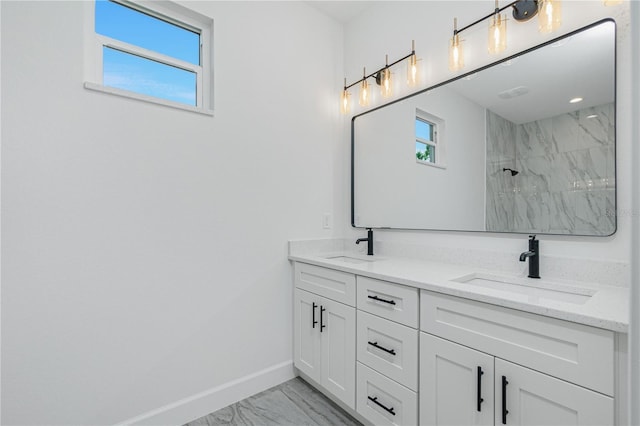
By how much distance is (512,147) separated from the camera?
163cm

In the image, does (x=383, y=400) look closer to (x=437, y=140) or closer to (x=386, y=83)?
(x=437, y=140)

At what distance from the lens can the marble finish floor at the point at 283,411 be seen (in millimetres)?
1782

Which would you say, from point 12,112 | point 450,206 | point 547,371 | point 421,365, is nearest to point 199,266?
point 12,112

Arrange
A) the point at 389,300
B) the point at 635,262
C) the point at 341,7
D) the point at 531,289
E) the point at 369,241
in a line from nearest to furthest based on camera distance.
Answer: the point at 635,262 → the point at 531,289 → the point at 389,300 → the point at 369,241 → the point at 341,7

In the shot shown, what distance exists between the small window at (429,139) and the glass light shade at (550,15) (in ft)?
2.14

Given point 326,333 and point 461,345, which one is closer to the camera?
point 461,345

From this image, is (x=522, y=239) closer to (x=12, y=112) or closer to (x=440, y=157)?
(x=440, y=157)

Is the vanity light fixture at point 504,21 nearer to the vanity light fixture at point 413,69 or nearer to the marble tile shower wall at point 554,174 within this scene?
the vanity light fixture at point 413,69

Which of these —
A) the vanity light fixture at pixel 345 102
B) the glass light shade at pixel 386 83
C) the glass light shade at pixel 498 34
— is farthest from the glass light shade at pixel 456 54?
the vanity light fixture at pixel 345 102

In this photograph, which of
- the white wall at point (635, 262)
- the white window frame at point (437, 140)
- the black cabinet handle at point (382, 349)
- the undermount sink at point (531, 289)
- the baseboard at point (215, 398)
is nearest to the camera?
the white wall at point (635, 262)

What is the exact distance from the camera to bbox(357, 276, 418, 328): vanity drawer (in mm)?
1438

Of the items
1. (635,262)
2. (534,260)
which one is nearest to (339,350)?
(534,260)

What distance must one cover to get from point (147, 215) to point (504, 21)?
2.17m

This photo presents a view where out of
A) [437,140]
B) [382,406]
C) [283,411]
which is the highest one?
[437,140]
